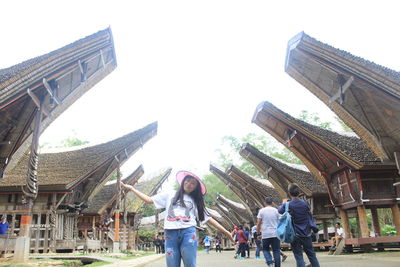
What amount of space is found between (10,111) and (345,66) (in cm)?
928

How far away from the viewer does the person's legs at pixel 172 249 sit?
359 centimetres

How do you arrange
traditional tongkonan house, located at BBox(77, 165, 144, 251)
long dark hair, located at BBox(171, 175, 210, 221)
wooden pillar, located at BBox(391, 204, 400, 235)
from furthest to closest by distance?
traditional tongkonan house, located at BBox(77, 165, 144, 251) → wooden pillar, located at BBox(391, 204, 400, 235) → long dark hair, located at BBox(171, 175, 210, 221)

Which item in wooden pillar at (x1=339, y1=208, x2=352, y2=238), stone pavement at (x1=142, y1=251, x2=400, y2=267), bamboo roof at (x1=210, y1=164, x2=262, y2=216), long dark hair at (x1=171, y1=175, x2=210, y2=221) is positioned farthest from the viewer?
bamboo roof at (x1=210, y1=164, x2=262, y2=216)

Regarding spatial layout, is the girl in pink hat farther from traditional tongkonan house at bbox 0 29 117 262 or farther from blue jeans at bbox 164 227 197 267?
traditional tongkonan house at bbox 0 29 117 262

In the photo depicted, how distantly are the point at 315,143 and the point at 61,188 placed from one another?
431 inches

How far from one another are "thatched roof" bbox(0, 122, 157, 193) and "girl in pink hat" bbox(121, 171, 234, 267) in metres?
13.2

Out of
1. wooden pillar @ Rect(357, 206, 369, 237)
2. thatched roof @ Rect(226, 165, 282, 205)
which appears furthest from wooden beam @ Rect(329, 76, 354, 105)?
thatched roof @ Rect(226, 165, 282, 205)

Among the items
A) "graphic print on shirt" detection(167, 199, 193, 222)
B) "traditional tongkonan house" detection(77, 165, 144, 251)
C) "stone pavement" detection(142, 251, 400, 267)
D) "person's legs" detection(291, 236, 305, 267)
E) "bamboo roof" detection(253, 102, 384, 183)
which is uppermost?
"bamboo roof" detection(253, 102, 384, 183)

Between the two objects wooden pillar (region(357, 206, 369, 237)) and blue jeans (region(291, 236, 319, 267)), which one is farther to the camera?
wooden pillar (region(357, 206, 369, 237))

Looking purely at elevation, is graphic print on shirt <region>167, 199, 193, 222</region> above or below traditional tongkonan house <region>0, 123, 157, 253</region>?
below

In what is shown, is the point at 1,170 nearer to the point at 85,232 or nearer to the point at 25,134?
the point at 25,134

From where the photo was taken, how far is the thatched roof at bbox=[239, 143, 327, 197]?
1772cm

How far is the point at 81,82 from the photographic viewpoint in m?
12.0

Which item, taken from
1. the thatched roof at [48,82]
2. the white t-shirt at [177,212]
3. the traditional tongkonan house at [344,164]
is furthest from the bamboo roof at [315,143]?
the white t-shirt at [177,212]
